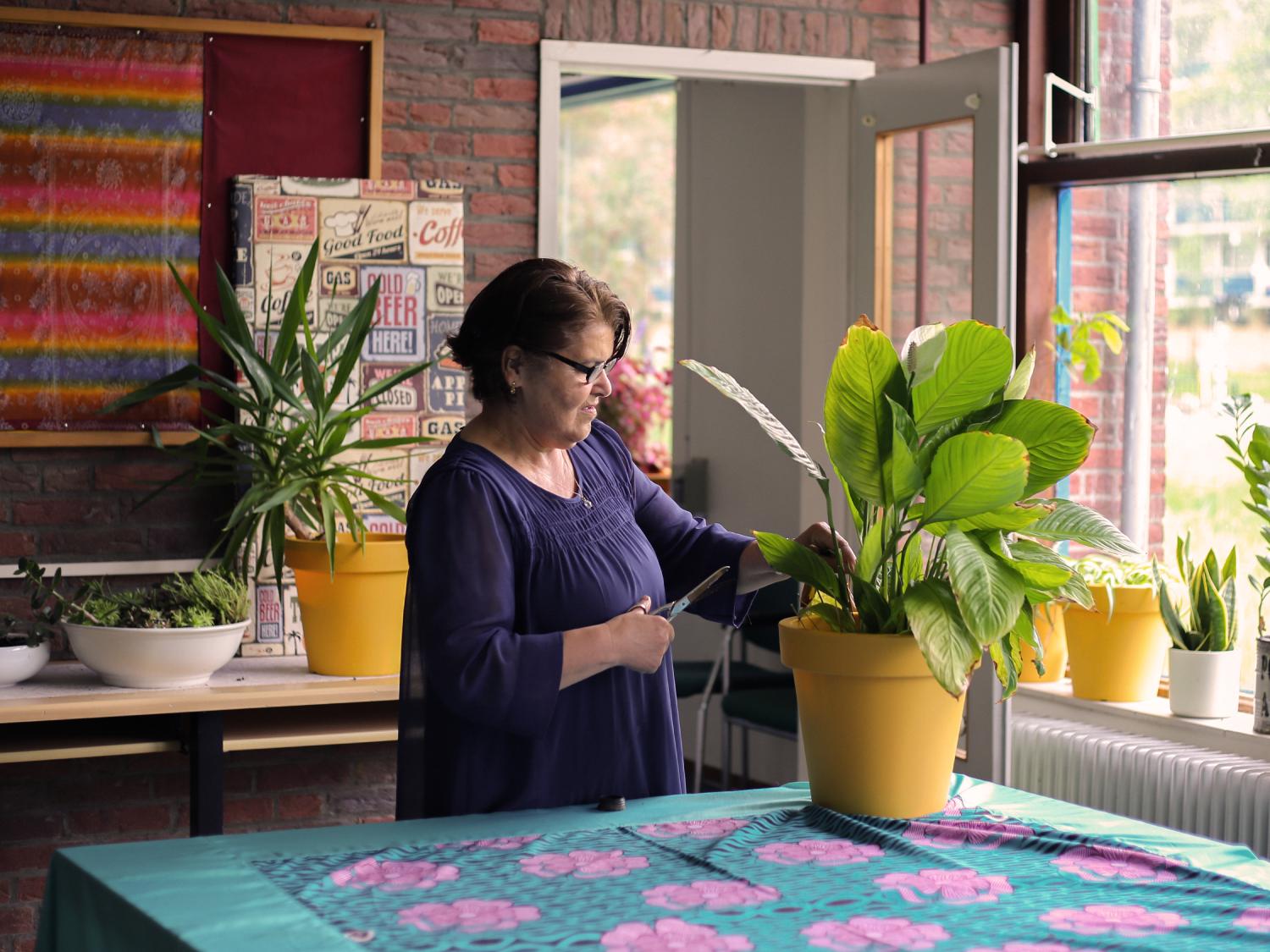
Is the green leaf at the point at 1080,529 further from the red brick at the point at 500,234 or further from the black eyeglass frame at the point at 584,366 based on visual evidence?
the red brick at the point at 500,234

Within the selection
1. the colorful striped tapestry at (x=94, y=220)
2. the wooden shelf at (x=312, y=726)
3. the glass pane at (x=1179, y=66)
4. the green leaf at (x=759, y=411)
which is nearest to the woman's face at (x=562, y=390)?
the green leaf at (x=759, y=411)

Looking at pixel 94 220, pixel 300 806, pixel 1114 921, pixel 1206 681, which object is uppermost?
pixel 94 220

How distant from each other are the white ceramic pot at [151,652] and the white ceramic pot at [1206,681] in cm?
228

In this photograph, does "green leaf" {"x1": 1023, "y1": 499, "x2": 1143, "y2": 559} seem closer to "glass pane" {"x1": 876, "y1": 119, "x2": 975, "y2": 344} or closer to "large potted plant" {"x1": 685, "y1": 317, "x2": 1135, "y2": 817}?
"large potted plant" {"x1": 685, "y1": 317, "x2": 1135, "y2": 817}

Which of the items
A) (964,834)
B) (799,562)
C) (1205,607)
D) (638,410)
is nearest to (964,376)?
(799,562)

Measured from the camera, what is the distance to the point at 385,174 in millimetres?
3863

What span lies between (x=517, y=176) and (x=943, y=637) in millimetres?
2434

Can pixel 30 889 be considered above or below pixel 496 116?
below

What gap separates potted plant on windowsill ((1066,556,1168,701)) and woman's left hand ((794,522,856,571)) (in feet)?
6.05

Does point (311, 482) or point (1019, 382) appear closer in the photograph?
point (1019, 382)

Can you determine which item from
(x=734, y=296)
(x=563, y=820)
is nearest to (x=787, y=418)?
(x=734, y=296)

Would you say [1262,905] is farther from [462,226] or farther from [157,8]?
[157,8]

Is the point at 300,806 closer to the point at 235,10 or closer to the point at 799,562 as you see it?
the point at 235,10

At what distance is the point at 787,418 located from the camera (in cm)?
518
